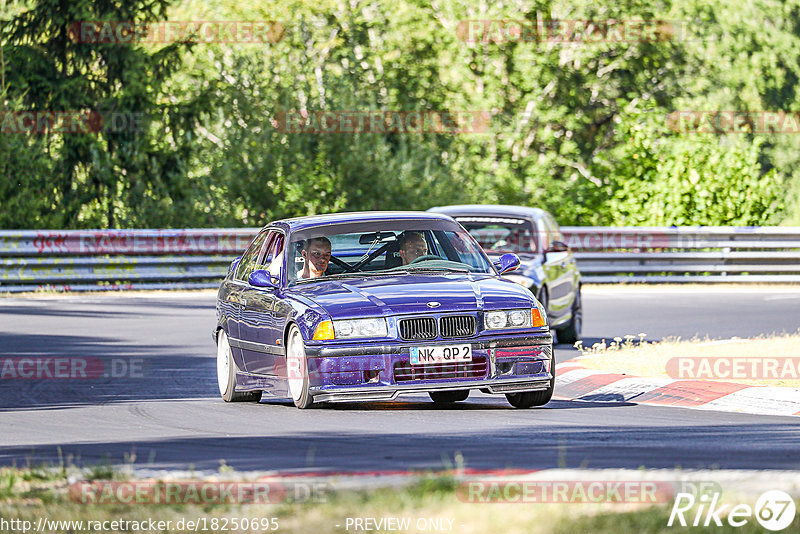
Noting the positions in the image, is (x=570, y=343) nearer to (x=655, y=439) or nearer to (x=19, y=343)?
(x=19, y=343)

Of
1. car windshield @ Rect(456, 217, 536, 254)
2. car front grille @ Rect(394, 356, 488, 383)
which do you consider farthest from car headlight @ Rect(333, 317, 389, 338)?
car windshield @ Rect(456, 217, 536, 254)

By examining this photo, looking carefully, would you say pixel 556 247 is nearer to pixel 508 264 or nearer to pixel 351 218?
pixel 508 264

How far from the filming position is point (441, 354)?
11.0m

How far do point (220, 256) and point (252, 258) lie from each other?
51.9ft

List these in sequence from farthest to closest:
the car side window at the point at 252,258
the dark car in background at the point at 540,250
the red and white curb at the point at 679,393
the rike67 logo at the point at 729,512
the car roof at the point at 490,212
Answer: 1. the car roof at the point at 490,212
2. the dark car in background at the point at 540,250
3. the car side window at the point at 252,258
4. the red and white curb at the point at 679,393
5. the rike67 logo at the point at 729,512

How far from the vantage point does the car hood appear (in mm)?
11078

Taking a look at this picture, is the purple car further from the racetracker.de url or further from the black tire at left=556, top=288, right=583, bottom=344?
the black tire at left=556, top=288, right=583, bottom=344

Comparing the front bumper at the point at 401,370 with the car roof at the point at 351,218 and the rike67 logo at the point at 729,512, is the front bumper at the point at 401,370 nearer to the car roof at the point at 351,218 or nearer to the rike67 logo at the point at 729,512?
the car roof at the point at 351,218

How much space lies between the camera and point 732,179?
34.8m

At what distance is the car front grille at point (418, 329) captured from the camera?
11.0 metres

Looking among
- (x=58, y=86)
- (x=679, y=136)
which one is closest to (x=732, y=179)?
(x=679, y=136)

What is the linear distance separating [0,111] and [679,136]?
17857 mm

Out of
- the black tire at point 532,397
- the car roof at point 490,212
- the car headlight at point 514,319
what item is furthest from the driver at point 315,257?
the car roof at point 490,212

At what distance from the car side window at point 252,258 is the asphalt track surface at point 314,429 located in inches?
42.1
